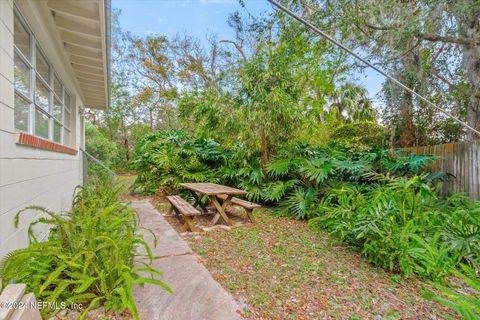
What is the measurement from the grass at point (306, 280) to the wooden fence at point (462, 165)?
2696 millimetres

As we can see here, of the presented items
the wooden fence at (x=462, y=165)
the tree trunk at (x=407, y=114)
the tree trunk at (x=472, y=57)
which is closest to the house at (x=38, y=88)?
the tree trunk at (x=472, y=57)

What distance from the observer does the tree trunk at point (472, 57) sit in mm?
4078

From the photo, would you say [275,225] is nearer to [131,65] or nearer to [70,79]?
[70,79]

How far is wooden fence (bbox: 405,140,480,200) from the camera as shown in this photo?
4.04 m

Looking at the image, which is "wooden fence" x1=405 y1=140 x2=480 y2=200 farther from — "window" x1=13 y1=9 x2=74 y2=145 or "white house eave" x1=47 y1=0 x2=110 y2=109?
"window" x1=13 y1=9 x2=74 y2=145

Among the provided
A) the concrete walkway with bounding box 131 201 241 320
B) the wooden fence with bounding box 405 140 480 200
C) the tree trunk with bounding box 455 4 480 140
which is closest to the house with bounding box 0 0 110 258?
the concrete walkway with bounding box 131 201 241 320

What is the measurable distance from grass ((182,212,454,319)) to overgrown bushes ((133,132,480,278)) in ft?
0.83

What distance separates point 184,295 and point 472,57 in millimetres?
6194

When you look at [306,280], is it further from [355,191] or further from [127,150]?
[127,150]

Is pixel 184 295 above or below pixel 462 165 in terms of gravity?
below

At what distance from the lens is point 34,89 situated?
2.49 metres

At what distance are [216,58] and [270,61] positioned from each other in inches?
314

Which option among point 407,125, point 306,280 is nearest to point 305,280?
point 306,280

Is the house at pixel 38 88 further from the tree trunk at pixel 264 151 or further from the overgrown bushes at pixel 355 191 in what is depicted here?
the tree trunk at pixel 264 151
